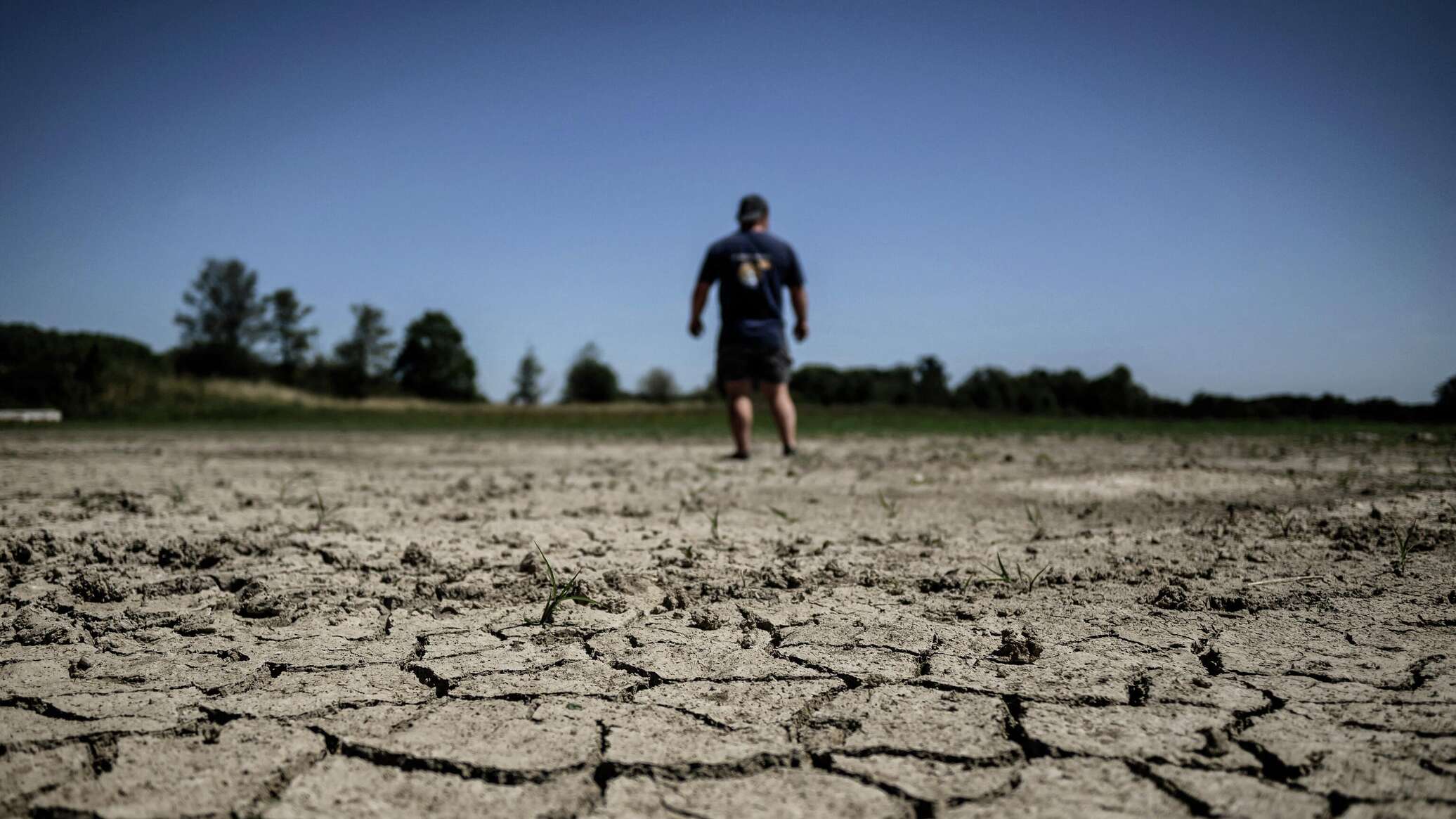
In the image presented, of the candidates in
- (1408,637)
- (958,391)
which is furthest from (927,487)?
(958,391)

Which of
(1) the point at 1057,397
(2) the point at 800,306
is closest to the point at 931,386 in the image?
(1) the point at 1057,397

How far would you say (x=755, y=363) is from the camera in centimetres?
581

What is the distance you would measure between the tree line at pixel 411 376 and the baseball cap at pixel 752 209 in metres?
14.5

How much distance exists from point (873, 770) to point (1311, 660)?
999mm

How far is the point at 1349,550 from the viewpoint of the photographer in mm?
2436

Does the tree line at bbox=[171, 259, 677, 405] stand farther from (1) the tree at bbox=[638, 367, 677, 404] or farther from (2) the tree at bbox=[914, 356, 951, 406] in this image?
(2) the tree at bbox=[914, 356, 951, 406]

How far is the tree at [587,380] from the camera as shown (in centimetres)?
5462

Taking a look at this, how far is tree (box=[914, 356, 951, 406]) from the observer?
96.3 ft

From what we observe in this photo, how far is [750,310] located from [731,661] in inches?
173

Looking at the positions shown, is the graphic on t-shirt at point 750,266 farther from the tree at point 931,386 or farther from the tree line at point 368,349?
the tree line at point 368,349

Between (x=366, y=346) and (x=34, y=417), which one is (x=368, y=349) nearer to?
(x=366, y=346)

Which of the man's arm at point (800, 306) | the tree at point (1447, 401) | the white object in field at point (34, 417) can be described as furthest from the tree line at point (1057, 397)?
the white object in field at point (34, 417)

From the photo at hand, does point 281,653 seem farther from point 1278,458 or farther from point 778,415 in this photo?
point 1278,458

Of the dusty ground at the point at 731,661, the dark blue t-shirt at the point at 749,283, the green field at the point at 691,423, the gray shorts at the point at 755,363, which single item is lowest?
the dusty ground at the point at 731,661
